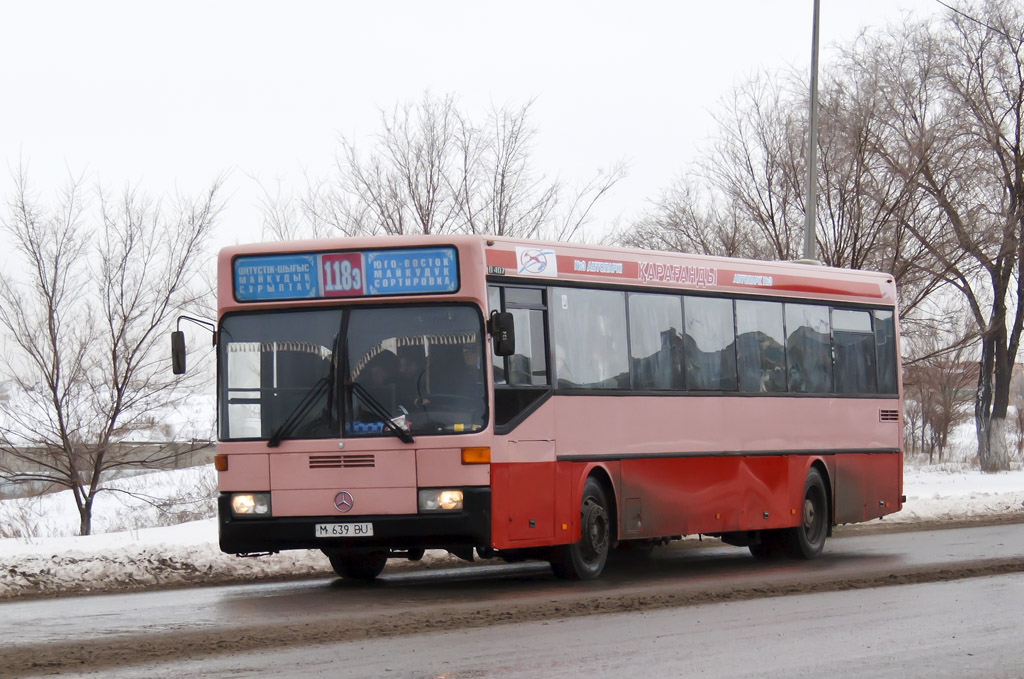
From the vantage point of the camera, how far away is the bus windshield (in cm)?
1239

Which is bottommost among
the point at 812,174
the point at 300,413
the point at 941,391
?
the point at 300,413

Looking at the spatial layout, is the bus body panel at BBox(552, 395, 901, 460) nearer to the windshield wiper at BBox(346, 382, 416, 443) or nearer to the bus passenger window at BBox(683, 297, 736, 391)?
the bus passenger window at BBox(683, 297, 736, 391)

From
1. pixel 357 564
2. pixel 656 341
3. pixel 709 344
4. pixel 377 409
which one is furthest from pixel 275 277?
pixel 709 344

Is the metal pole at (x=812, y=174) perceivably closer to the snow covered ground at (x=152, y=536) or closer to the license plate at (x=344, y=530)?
the snow covered ground at (x=152, y=536)

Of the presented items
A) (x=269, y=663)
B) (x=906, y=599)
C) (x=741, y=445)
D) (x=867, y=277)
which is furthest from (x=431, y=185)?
(x=269, y=663)

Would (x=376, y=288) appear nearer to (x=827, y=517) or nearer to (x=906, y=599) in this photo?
(x=906, y=599)

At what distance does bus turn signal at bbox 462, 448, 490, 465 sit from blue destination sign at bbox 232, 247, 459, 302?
4.50 feet

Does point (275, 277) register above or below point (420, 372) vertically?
above

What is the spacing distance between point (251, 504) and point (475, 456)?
2.00 m

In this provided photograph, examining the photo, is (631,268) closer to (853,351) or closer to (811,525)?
(811,525)

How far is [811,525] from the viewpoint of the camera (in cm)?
1736

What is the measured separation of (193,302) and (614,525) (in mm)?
12566

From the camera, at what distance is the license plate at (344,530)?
12266mm

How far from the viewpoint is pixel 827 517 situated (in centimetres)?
1759
